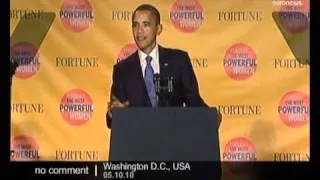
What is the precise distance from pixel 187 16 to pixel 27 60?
124cm

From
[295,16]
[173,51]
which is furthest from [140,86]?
[295,16]

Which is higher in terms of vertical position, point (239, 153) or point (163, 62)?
point (163, 62)

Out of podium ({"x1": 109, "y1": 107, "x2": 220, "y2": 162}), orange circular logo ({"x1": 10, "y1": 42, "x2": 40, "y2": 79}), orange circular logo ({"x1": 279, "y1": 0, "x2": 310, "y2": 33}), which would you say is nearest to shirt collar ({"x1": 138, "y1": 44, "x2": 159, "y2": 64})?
podium ({"x1": 109, "y1": 107, "x2": 220, "y2": 162})

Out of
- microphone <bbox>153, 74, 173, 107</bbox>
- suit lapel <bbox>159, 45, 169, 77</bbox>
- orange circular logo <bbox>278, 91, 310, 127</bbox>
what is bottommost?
orange circular logo <bbox>278, 91, 310, 127</bbox>

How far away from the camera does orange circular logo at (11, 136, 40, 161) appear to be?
17.5 ft

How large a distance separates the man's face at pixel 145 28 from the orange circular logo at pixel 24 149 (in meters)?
1.09

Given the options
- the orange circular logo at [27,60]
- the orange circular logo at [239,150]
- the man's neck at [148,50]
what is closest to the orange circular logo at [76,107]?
the orange circular logo at [27,60]

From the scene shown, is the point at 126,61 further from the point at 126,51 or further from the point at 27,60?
the point at 27,60

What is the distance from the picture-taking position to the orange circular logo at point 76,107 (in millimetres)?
5355

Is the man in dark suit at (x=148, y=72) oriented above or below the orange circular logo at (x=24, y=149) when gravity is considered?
above

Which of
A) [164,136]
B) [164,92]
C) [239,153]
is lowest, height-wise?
[239,153]

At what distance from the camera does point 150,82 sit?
5414 mm

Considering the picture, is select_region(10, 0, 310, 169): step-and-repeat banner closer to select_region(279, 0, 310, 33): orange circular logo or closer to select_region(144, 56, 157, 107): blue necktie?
select_region(279, 0, 310, 33): orange circular logo
